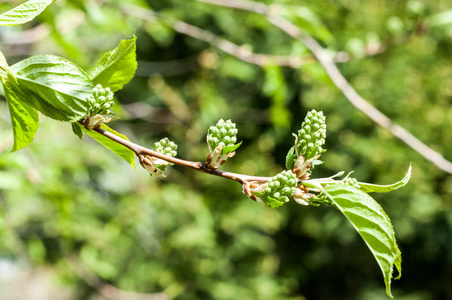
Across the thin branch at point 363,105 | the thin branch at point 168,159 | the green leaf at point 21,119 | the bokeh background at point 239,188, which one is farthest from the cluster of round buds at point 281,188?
the bokeh background at point 239,188

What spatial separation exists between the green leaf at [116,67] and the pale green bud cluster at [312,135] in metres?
0.20

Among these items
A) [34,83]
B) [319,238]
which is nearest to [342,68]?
[319,238]

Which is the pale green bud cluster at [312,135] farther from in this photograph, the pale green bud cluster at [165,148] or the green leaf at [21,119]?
the green leaf at [21,119]

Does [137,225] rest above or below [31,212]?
above

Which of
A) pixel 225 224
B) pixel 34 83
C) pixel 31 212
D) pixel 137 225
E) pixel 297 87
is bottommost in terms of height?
pixel 31 212

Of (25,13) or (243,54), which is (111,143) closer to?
(25,13)

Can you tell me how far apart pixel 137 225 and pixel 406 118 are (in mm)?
3016

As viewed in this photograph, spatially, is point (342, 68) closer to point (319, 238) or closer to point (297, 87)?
point (297, 87)

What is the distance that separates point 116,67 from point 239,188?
3.77 metres

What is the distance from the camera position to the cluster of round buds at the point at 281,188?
1.44 ft

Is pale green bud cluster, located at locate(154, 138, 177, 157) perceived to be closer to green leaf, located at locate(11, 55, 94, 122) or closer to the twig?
green leaf, located at locate(11, 55, 94, 122)

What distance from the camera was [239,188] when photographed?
4.21 m

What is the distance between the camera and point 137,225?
4027mm

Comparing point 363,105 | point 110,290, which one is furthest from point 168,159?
point 110,290
